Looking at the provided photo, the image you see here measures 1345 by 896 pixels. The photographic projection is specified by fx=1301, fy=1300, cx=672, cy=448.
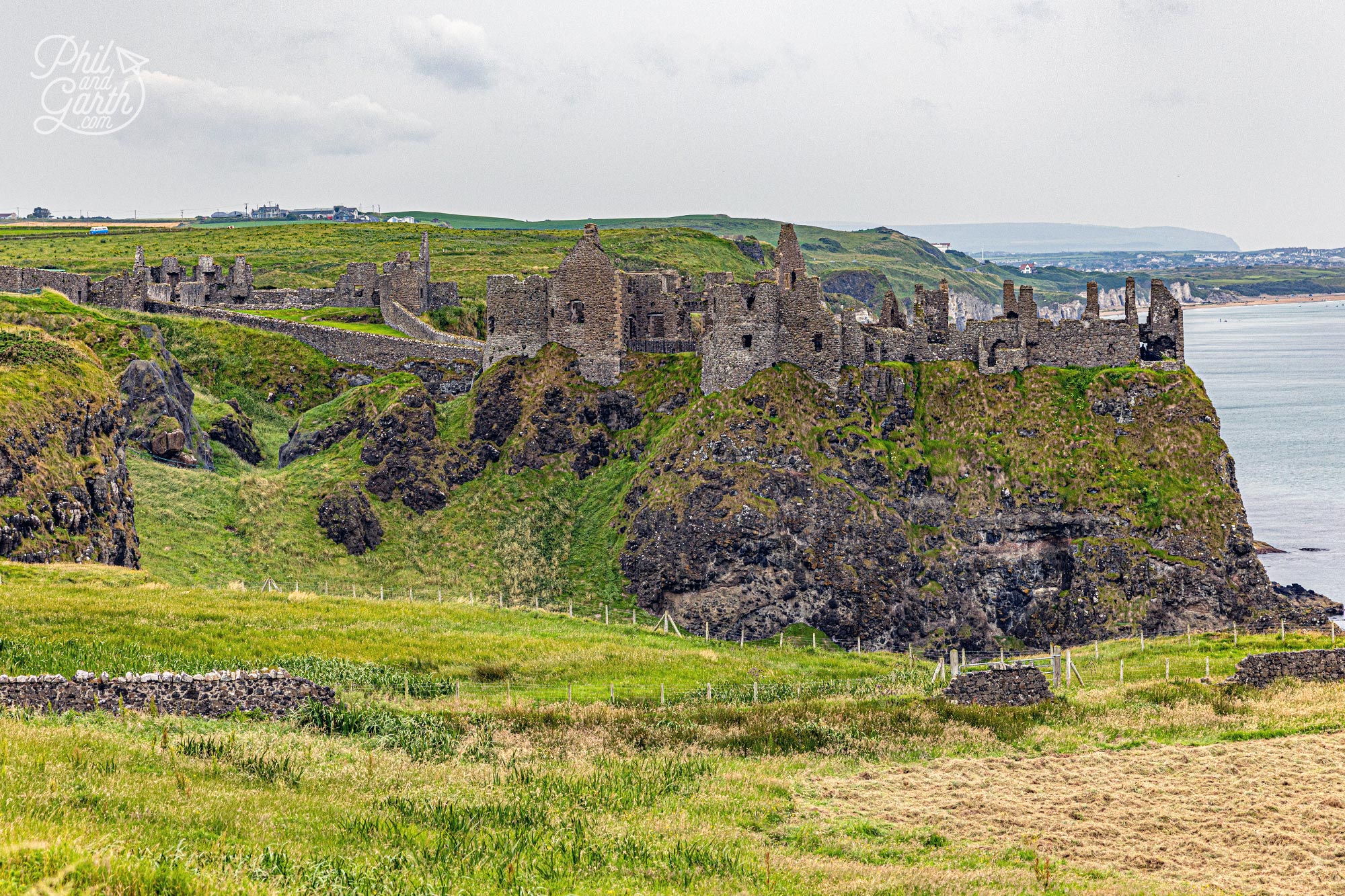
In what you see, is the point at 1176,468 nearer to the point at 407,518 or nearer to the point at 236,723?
the point at 407,518

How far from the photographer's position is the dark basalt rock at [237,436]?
75.4 meters

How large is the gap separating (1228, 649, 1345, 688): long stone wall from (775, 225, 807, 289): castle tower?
36.3m

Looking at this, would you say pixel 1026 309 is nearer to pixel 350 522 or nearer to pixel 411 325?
pixel 350 522

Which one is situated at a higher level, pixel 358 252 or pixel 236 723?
pixel 358 252

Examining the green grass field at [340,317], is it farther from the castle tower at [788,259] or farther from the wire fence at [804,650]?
the wire fence at [804,650]

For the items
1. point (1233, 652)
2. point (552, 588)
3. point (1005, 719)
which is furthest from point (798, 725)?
point (552, 588)

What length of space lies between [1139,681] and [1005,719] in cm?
827

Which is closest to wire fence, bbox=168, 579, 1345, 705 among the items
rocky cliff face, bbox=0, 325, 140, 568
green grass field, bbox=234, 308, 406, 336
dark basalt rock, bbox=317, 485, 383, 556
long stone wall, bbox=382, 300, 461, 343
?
dark basalt rock, bbox=317, 485, 383, 556

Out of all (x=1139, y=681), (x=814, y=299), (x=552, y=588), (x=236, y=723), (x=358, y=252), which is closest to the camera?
(x=236, y=723)

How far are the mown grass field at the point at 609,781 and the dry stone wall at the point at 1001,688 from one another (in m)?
0.84

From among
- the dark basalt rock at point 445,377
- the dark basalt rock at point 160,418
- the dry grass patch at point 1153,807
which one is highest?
the dark basalt rock at point 445,377

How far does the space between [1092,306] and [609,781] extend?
164ft

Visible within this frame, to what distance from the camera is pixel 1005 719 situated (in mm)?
34812

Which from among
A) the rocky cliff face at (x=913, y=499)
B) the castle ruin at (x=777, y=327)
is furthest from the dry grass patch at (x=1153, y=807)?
the castle ruin at (x=777, y=327)
